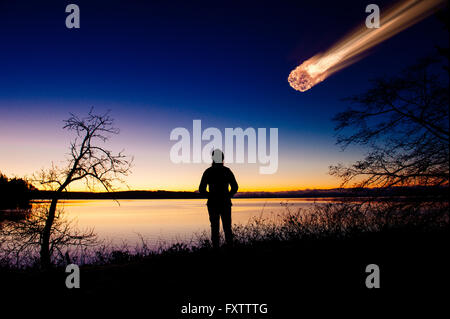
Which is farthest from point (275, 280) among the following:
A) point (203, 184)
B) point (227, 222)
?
point (203, 184)

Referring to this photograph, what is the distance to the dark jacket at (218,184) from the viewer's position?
7.05m

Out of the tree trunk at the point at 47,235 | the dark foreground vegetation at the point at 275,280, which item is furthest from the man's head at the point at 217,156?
the tree trunk at the point at 47,235

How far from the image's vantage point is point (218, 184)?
711 cm

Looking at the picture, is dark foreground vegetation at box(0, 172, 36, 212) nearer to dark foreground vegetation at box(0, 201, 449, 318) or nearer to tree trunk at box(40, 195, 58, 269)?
tree trunk at box(40, 195, 58, 269)

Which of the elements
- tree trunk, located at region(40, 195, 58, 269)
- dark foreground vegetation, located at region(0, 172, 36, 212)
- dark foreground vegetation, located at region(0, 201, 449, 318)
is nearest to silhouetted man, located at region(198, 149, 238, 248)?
dark foreground vegetation, located at region(0, 201, 449, 318)

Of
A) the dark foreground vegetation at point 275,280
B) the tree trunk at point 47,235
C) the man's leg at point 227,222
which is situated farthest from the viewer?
the tree trunk at point 47,235

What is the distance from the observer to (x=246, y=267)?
5262mm

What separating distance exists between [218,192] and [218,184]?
228 millimetres

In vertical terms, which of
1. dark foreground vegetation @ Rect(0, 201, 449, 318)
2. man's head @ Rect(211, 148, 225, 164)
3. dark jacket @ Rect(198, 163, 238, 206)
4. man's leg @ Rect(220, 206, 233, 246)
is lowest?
dark foreground vegetation @ Rect(0, 201, 449, 318)

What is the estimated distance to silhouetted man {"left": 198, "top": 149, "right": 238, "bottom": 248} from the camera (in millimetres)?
7020

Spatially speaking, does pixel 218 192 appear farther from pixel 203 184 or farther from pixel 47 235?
pixel 47 235

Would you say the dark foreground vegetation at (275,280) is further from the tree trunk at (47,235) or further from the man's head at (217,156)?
the tree trunk at (47,235)
